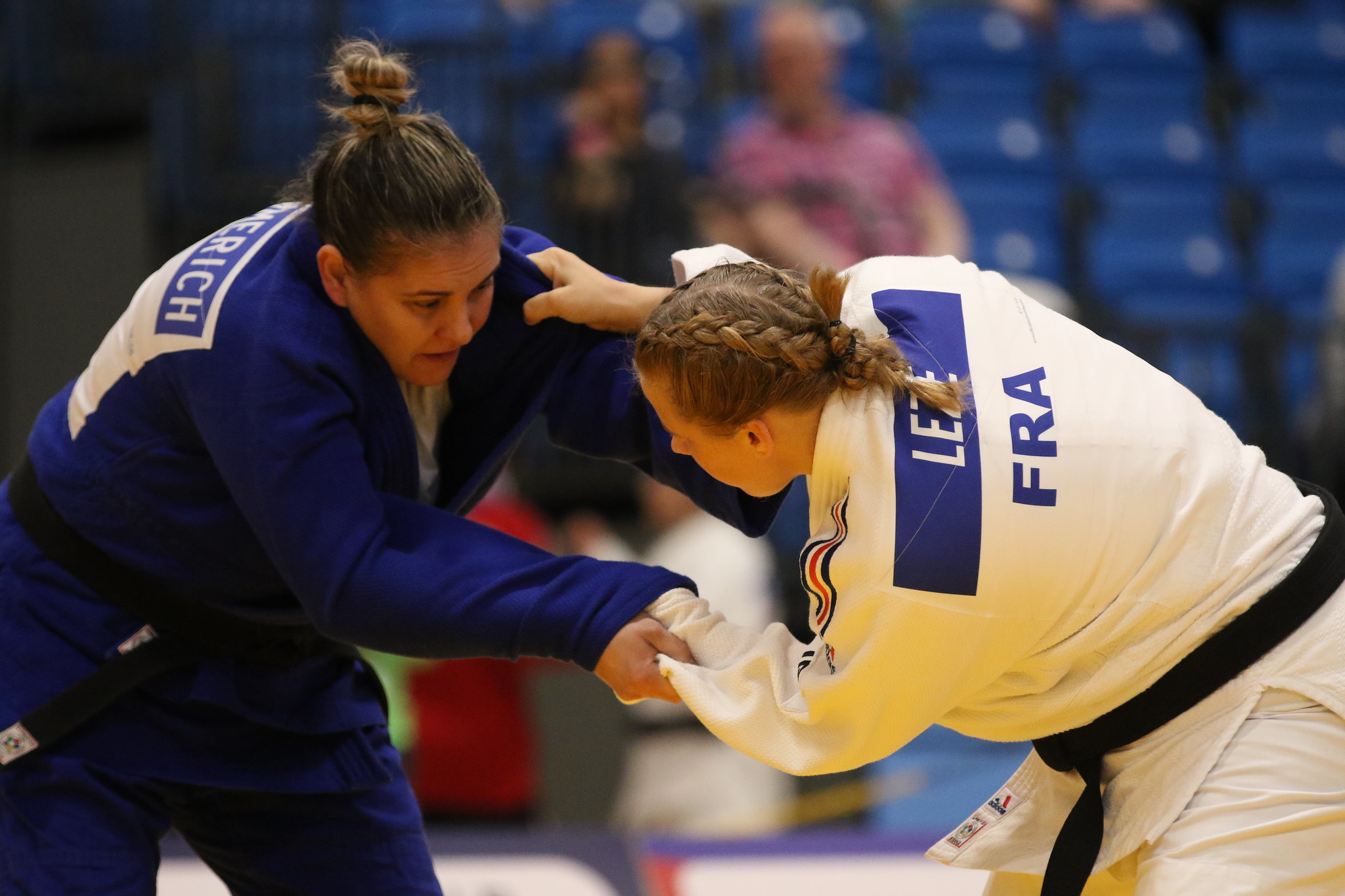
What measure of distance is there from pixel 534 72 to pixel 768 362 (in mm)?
4818

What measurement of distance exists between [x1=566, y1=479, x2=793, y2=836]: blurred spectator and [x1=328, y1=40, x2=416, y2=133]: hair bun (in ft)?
8.90

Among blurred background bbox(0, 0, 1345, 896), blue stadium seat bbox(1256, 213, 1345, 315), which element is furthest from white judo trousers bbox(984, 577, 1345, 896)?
blue stadium seat bbox(1256, 213, 1345, 315)

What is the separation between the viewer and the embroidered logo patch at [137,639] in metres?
2.11

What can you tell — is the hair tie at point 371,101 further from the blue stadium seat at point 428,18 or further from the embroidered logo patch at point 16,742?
the blue stadium seat at point 428,18

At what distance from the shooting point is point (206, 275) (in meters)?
2.04

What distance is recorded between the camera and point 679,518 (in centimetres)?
491

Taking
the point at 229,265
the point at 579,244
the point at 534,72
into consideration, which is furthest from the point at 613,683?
the point at 534,72

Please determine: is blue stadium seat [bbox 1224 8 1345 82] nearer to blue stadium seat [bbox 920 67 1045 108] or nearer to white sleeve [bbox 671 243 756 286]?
blue stadium seat [bbox 920 67 1045 108]

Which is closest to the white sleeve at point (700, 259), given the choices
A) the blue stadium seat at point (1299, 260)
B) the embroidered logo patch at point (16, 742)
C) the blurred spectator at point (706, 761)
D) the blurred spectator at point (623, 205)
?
the embroidered logo patch at point (16, 742)

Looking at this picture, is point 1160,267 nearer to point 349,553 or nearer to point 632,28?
point 632,28

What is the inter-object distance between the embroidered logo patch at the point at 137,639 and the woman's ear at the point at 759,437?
992 millimetres

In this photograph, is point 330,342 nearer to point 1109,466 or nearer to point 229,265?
point 229,265

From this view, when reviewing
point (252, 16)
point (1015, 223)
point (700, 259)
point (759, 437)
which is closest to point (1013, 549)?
point (759, 437)

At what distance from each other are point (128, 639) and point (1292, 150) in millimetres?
6717
